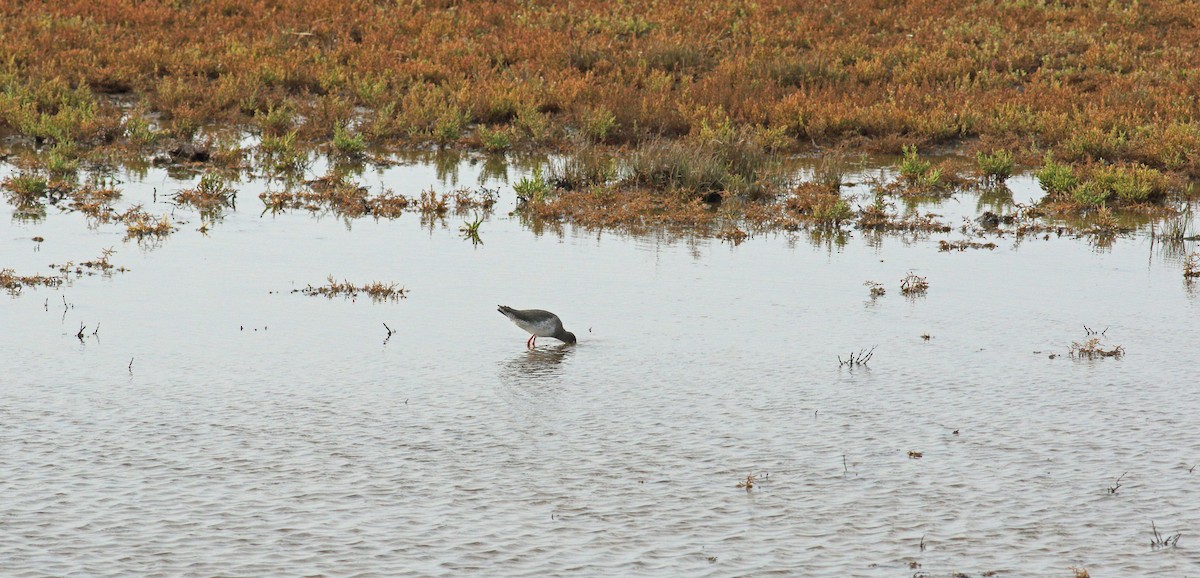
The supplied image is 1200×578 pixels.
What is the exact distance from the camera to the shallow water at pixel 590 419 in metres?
5.35

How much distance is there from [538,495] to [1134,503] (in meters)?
2.70

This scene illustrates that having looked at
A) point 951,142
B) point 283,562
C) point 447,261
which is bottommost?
point 283,562

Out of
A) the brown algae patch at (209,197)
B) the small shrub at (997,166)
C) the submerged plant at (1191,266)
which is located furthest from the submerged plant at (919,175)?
the brown algae patch at (209,197)

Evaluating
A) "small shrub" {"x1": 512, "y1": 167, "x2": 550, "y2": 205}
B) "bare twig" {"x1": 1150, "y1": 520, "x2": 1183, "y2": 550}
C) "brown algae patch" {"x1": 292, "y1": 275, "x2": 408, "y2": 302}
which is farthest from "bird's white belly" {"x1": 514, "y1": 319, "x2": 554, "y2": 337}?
"small shrub" {"x1": 512, "y1": 167, "x2": 550, "y2": 205}

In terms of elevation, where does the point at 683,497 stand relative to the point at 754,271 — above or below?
below

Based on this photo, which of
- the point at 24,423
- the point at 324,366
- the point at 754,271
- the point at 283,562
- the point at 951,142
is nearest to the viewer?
the point at 283,562

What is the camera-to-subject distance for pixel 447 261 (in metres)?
12.3

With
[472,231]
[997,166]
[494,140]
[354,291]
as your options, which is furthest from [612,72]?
[354,291]

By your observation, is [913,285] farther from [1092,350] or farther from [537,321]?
[537,321]

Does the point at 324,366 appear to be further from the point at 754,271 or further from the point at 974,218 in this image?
the point at 974,218

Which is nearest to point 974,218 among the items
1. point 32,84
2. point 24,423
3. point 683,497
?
point 683,497

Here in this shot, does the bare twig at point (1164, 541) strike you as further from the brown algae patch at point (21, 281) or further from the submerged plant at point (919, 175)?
the submerged plant at point (919, 175)

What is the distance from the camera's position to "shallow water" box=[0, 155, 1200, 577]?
5.35 m

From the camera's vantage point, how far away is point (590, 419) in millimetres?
7305
